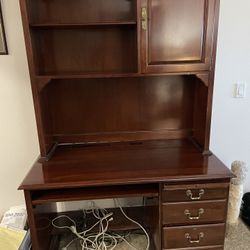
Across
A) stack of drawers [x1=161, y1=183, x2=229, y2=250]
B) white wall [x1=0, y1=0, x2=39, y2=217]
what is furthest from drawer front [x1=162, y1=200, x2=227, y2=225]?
white wall [x1=0, y1=0, x2=39, y2=217]

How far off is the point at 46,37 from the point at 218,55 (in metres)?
1.21

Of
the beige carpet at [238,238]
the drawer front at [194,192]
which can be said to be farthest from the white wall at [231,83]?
the drawer front at [194,192]

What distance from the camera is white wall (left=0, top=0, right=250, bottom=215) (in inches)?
67.4

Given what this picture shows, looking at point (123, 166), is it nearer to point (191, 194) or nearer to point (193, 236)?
point (191, 194)

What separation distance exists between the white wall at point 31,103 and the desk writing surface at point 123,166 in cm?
35

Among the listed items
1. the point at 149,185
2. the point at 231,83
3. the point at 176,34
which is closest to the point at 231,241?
the point at 149,185

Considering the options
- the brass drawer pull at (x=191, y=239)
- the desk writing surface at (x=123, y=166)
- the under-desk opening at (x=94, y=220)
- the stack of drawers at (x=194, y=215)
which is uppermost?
the desk writing surface at (x=123, y=166)

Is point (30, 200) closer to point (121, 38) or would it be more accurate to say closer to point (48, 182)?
point (48, 182)

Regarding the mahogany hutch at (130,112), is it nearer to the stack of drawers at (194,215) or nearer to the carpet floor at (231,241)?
the stack of drawers at (194,215)

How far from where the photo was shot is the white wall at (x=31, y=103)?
5.62 ft

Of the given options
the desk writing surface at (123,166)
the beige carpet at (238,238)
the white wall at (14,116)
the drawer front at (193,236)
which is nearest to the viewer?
the desk writing surface at (123,166)

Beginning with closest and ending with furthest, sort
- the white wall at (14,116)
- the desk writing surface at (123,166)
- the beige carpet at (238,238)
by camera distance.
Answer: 1. the desk writing surface at (123,166)
2. the white wall at (14,116)
3. the beige carpet at (238,238)

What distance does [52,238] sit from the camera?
1.77m

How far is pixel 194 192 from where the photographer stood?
54.7 inches
